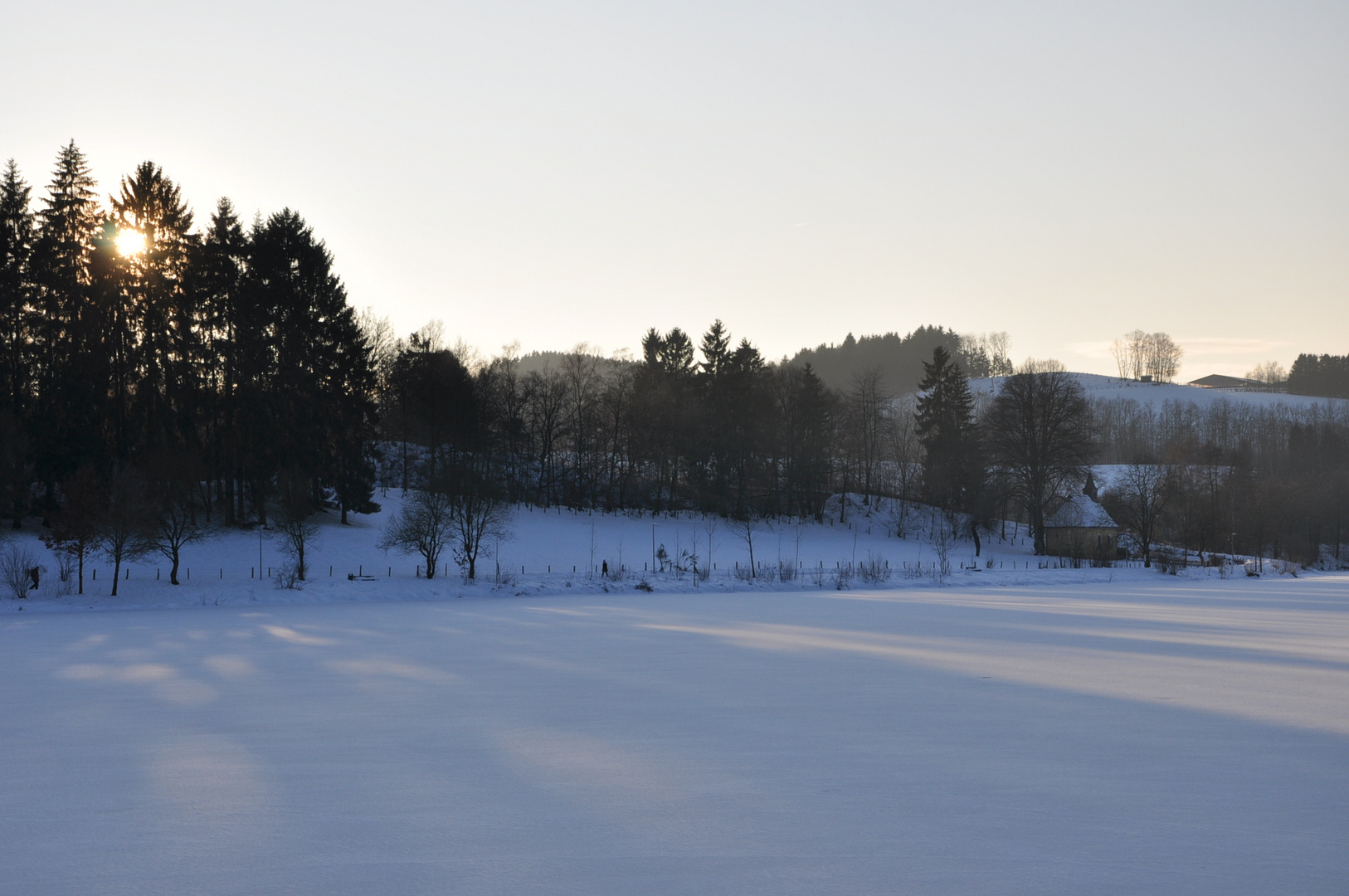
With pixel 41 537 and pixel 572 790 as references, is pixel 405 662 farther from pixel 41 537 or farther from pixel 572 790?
pixel 41 537

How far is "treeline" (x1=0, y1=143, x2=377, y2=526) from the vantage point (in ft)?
133

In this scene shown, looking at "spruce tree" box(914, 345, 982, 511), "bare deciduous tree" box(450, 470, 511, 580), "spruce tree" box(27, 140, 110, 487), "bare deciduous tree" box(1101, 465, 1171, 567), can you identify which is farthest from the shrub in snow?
"spruce tree" box(914, 345, 982, 511)

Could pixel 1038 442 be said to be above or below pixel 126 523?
above

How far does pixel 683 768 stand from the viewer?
26.5 ft

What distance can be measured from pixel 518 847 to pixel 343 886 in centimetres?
→ 115

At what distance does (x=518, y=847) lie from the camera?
6.01 m

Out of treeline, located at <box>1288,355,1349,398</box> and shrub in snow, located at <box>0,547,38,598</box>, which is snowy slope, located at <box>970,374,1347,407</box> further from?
shrub in snow, located at <box>0,547,38,598</box>

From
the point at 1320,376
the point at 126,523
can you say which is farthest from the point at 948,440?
the point at 1320,376

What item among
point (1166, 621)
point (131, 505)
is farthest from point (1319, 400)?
point (131, 505)

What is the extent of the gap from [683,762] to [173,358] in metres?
45.8

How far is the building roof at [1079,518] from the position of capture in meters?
68.0

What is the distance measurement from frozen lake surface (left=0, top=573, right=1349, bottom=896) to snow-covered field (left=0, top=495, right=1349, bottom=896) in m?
0.04

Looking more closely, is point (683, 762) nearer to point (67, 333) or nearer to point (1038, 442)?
point (67, 333)

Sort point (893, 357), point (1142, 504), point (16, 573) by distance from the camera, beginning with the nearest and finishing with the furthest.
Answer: point (16, 573), point (1142, 504), point (893, 357)
